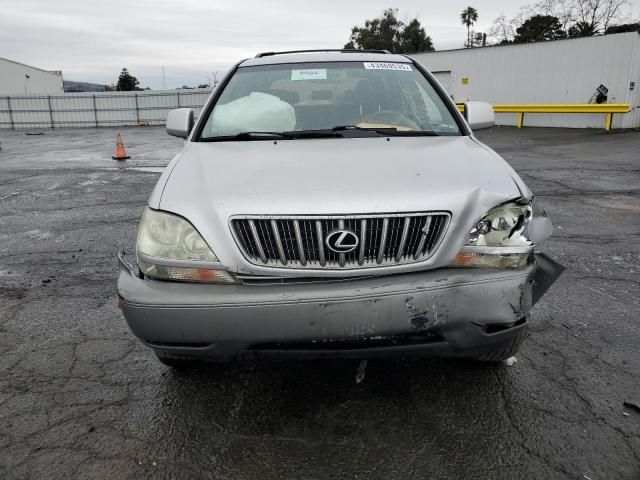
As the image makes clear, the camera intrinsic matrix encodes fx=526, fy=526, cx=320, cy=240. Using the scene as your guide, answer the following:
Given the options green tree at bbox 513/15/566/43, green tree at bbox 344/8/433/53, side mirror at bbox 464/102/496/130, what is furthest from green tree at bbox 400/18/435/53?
side mirror at bbox 464/102/496/130

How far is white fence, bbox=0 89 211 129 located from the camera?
2961 cm

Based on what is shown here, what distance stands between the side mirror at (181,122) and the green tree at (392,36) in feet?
209

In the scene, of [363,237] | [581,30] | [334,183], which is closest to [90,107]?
[334,183]

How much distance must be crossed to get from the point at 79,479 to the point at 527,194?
7.26ft

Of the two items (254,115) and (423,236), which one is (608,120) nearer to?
(254,115)

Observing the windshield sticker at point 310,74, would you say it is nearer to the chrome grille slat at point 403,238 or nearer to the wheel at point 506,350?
the chrome grille slat at point 403,238

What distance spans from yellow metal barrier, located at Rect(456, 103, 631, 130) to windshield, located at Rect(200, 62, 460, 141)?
12410 mm

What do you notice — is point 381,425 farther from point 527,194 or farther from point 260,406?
point 527,194

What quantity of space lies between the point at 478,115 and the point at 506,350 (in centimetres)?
193

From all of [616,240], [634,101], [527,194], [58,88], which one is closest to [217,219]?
[527,194]

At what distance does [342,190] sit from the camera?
87.4 inches

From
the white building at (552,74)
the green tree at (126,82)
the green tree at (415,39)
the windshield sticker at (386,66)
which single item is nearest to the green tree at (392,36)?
the green tree at (415,39)

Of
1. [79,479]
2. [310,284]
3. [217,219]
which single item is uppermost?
[217,219]

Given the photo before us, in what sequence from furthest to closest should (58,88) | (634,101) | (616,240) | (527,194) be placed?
1. (58,88)
2. (634,101)
3. (616,240)
4. (527,194)
